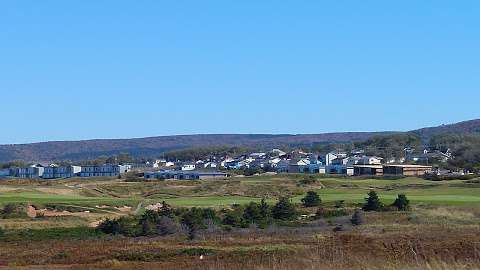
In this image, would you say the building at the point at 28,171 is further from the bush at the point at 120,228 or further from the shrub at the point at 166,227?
the shrub at the point at 166,227

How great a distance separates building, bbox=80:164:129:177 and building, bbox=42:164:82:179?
1.34 meters

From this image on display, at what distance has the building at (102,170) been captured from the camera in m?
166

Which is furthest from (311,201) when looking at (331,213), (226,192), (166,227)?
(226,192)

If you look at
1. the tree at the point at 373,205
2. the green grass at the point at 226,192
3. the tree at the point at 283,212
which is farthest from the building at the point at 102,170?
the tree at the point at 283,212

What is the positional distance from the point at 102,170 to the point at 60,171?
12545mm

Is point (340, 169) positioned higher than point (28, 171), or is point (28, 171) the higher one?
point (340, 169)

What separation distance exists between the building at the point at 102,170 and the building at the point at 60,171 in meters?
1.34

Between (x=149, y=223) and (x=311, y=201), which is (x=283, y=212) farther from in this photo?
(x=311, y=201)

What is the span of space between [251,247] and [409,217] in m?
17.3

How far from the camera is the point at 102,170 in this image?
168 metres

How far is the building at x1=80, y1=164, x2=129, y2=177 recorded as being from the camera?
165500mm

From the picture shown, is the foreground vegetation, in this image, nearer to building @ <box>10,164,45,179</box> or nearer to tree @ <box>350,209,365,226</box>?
tree @ <box>350,209,365,226</box>

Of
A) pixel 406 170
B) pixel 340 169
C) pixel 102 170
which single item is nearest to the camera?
pixel 406 170

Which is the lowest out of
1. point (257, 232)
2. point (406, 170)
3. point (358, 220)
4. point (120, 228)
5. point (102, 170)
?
point (120, 228)
